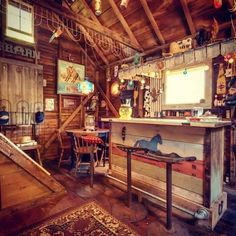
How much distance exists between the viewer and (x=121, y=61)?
6.00m

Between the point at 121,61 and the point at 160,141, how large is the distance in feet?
12.6

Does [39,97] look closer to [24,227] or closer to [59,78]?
[59,78]

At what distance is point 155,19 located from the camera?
4445 millimetres

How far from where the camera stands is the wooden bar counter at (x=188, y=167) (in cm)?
231

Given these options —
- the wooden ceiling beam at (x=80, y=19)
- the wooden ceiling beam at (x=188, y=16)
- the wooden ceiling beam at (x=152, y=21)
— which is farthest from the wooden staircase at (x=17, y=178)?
the wooden ceiling beam at (x=188, y=16)

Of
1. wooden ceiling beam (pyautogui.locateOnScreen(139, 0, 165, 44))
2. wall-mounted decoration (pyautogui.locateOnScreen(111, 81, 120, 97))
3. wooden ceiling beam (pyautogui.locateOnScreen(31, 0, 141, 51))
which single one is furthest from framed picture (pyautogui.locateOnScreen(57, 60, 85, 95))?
wooden ceiling beam (pyautogui.locateOnScreen(139, 0, 165, 44))

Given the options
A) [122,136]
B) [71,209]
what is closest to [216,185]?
[122,136]

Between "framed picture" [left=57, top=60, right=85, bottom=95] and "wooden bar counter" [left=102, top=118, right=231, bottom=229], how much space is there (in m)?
3.30

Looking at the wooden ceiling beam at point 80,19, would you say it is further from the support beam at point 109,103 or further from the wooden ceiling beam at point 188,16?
the support beam at point 109,103

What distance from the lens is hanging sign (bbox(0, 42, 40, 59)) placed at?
4.68 metres

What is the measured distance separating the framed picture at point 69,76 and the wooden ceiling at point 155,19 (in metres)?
1.16

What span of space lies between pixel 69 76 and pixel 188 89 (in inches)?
144

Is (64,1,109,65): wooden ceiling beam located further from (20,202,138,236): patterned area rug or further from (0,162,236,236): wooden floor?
(20,202,138,236): patterned area rug

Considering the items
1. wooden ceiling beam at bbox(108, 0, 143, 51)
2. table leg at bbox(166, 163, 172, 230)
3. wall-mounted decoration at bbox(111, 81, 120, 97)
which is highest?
wooden ceiling beam at bbox(108, 0, 143, 51)
